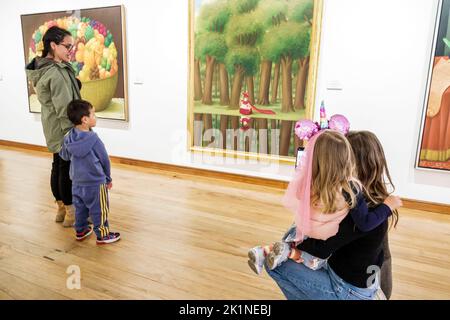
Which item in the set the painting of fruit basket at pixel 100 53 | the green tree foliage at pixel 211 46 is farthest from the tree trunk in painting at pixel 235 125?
the painting of fruit basket at pixel 100 53

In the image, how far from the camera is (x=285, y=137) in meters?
3.45

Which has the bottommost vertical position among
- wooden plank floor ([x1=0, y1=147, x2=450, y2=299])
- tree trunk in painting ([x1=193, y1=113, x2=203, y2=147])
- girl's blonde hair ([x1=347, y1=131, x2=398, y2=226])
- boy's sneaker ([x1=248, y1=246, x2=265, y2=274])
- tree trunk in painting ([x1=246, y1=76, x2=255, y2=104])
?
wooden plank floor ([x1=0, y1=147, x2=450, y2=299])

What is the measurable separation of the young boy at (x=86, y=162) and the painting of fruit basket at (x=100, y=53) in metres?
2.09

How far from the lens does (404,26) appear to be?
9.18ft

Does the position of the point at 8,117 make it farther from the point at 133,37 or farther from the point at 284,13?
the point at 284,13

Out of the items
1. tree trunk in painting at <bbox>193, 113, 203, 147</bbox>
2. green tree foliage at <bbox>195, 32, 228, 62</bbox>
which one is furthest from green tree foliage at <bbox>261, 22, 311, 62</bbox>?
tree trunk in painting at <bbox>193, 113, 203, 147</bbox>

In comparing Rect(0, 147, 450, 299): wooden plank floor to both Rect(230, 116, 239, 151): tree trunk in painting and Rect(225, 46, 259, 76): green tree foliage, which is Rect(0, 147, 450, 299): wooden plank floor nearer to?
Rect(230, 116, 239, 151): tree trunk in painting

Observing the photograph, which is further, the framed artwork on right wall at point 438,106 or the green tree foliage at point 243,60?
the green tree foliage at point 243,60

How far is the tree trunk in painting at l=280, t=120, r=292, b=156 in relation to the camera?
11.2 feet

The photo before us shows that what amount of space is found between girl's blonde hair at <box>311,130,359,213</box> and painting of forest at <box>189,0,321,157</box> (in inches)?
86.6

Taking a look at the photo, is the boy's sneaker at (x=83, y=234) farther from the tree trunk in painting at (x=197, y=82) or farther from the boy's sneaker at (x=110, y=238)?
the tree trunk in painting at (x=197, y=82)

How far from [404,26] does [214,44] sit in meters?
1.72

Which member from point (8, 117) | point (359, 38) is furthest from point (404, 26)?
point (8, 117)

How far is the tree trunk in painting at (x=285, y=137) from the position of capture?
11.2 ft
